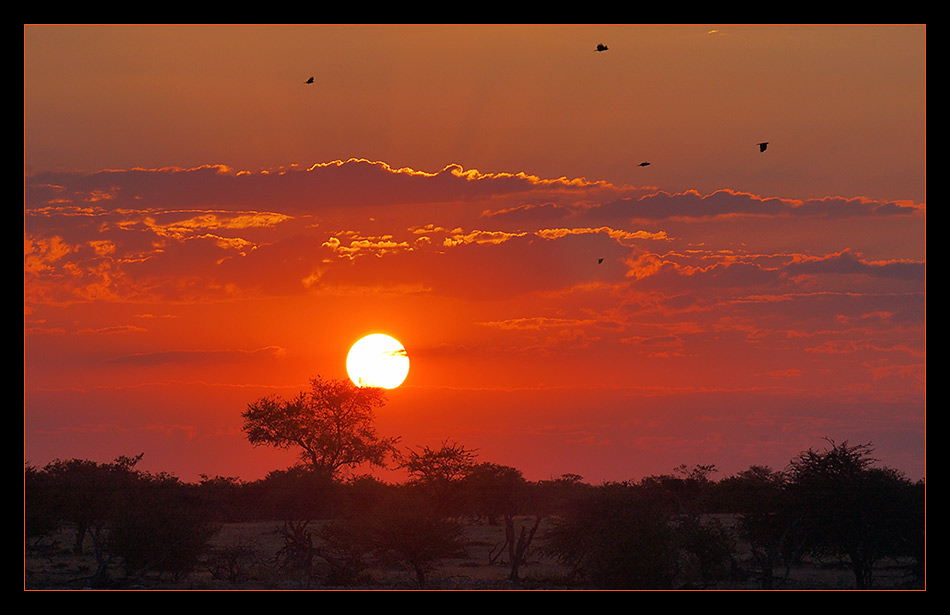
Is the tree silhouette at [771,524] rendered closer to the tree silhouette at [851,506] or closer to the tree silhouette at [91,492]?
the tree silhouette at [851,506]

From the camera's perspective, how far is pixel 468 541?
53.6 metres

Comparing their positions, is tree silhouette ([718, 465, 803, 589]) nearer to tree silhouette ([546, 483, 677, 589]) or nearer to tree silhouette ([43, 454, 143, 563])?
tree silhouette ([546, 483, 677, 589])

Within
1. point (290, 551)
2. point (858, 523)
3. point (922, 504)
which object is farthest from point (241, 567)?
point (922, 504)

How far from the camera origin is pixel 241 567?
52906 mm

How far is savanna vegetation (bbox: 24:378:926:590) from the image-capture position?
43.9 metres

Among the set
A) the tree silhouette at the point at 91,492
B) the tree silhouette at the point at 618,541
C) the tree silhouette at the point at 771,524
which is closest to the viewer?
the tree silhouette at the point at 618,541

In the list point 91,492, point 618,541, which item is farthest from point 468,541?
point 91,492

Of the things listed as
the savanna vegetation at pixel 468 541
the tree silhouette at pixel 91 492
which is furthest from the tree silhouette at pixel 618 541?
the tree silhouette at pixel 91 492

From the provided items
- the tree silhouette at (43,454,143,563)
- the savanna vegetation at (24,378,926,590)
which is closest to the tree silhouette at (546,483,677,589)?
the savanna vegetation at (24,378,926,590)

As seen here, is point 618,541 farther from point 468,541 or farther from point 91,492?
point 91,492

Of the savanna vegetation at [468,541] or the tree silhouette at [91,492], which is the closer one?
the savanna vegetation at [468,541]

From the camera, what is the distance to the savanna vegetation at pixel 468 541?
4391 cm
